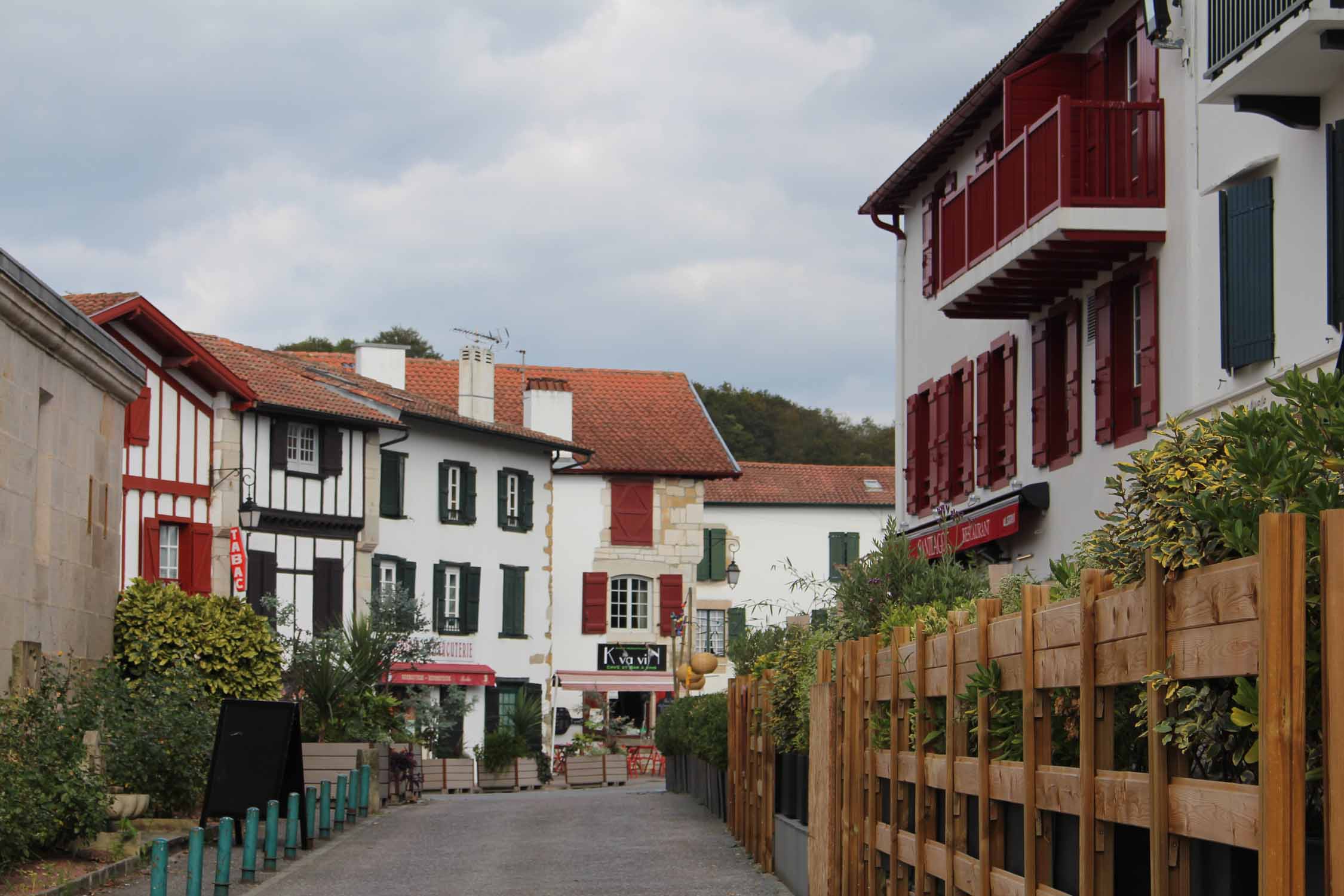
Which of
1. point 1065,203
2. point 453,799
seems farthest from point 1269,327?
point 453,799

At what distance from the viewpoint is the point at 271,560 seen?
35219mm

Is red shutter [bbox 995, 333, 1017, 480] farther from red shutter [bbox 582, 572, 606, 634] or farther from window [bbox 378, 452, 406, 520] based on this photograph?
red shutter [bbox 582, 572, 606, 634]

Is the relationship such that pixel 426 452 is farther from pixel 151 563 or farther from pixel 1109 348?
pixel 1109 348

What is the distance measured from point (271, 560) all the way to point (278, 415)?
2843 mm

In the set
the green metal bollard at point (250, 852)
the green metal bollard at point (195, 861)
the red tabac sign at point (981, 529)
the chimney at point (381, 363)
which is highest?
the chimney at point (381, 363)

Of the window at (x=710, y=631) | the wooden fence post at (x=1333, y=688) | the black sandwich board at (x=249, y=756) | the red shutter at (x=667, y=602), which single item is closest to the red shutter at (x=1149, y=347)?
the black sandwich board at (x=249, y=756)

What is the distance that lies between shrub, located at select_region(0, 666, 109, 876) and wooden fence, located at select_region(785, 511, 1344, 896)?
5.24m

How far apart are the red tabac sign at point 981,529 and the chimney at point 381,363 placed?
27.6m

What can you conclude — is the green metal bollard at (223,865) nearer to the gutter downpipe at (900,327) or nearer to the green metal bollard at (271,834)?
the green metal bollard at (271,834)

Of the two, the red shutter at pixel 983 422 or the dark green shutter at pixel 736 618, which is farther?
the dark green shutter at pixel 736 618

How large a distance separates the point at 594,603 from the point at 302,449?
41.3 feet

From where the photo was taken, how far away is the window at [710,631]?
50.1m

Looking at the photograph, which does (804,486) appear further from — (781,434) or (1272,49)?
(1272,49)

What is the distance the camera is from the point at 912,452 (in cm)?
2336
